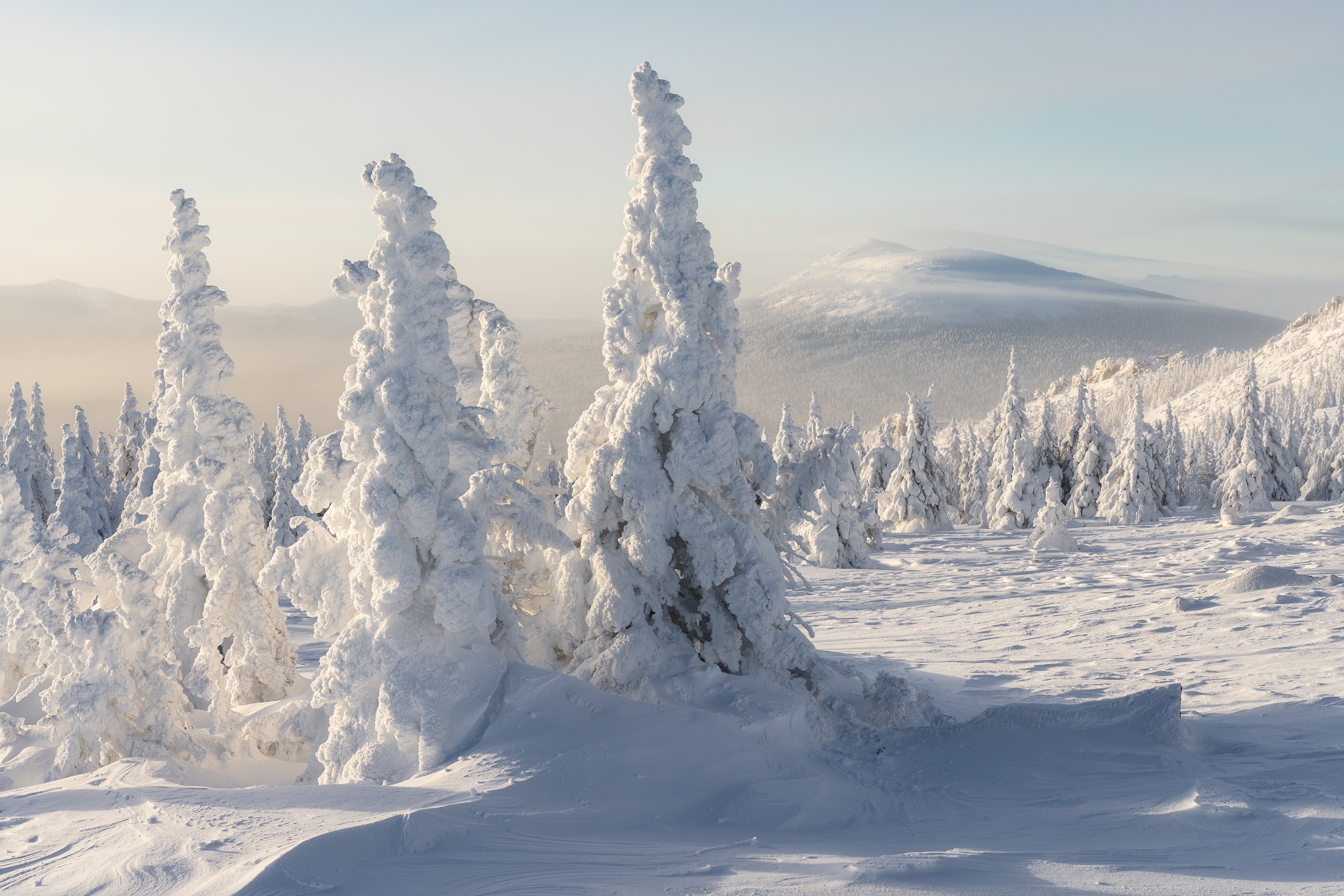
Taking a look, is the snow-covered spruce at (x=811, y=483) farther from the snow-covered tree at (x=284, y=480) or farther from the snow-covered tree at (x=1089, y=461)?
the snow-covered tree at (x=1089, y=461)

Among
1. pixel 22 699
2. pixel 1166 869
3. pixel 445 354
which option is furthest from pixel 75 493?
pixel 1166 869

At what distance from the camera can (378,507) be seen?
1042 cm

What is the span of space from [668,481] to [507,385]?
368 centimetres

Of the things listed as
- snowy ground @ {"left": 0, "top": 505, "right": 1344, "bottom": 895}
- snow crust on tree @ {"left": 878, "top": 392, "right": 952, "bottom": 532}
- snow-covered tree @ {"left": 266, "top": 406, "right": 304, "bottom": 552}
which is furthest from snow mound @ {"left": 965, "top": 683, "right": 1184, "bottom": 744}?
snow-covered tree @ {"left": 266, "top": 406, "right": 304, "bottom": 552}

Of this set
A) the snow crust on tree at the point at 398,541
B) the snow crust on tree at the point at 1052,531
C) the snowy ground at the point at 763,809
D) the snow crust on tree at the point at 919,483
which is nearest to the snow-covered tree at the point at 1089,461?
the snow crust on tree at the point at 919,483

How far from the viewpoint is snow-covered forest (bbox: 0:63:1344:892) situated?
10.5m

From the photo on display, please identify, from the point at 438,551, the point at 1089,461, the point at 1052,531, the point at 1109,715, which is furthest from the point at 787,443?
the point at 438,551

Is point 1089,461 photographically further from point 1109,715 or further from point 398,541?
point 398,541

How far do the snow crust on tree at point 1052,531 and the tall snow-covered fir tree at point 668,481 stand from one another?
23.9 metres

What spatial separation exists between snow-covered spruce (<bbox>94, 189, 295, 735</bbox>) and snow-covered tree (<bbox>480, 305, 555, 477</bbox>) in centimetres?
481

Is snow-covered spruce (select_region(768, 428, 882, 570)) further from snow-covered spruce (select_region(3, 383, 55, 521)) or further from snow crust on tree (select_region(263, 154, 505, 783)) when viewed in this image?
snow-covered spruce (select_region(3, 383, 55, 521))

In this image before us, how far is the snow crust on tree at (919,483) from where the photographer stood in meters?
45.5

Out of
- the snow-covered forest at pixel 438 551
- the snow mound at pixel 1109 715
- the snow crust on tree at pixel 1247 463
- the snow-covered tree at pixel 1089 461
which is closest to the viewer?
the snow-covered forest at pixel 438 551

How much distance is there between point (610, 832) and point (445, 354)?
6.16m
